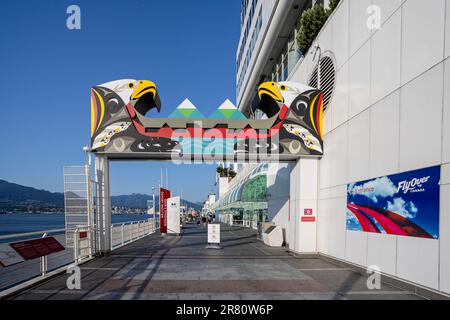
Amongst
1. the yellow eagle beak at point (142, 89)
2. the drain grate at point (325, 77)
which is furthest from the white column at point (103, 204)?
the drain grate at point (325, 77)

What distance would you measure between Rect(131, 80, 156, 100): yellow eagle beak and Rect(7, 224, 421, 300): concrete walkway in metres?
6.54

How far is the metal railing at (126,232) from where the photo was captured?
13780mm

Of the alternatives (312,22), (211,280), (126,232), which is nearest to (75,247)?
(211,280)

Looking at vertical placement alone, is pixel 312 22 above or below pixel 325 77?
above

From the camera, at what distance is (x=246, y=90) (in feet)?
116

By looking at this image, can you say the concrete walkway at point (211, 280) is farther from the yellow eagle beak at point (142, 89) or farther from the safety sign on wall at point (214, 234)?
the yellow eagle beak at point (142, 89)

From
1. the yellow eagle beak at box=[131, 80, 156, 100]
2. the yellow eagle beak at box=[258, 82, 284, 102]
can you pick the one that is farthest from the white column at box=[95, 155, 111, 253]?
the yellow eagle beak at box=[258, 82, 284, 102]

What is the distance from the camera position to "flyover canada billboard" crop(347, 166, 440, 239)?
6.27 meters

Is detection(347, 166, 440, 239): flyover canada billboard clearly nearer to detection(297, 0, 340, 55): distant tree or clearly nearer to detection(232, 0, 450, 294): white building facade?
detection(232, 0, 450, 294): white building facade

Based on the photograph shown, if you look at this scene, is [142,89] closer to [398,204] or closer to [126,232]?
[126,232]

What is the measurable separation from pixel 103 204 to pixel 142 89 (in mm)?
5056

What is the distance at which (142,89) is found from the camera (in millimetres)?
12078

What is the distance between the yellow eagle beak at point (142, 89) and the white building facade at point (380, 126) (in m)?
7.17
